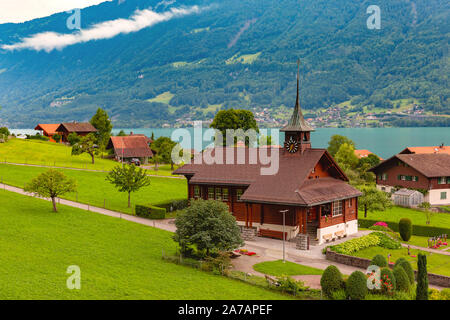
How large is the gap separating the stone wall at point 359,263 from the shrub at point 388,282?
19.7 feet

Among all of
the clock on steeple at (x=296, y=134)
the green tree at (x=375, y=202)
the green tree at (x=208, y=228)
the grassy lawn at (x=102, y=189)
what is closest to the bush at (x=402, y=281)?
the green tree at (x=208, y=228)

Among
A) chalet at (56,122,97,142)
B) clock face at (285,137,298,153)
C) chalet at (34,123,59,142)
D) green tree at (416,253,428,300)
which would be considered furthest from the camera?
chalet at (34,123,59,142)

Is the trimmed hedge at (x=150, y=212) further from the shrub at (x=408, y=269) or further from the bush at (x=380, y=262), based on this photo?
the shrub at (x=408, y=269)

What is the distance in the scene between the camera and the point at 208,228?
33438 millimetres

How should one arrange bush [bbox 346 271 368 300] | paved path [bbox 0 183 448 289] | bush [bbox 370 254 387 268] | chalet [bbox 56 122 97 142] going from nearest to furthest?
bush [bbox 346 271 368 300], bush [bbox 370 254 387 268], paved path [bbox 0 183 448 289], chalet [bbox 56 122 97 142]

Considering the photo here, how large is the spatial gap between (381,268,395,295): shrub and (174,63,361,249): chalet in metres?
12.5

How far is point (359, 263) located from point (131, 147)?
83175 mm

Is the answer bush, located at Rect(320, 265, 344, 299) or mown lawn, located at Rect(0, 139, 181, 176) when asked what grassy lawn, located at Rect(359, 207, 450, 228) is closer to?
bush, located at Rect(320, 265, 344, 299)

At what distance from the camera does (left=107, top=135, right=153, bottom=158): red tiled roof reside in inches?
4173

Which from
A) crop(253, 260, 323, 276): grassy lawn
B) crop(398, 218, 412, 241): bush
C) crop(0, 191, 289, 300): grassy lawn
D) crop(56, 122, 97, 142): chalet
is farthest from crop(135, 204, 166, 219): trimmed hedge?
crop(56, 122, 97, 142): chalet

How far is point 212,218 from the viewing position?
33.4 m

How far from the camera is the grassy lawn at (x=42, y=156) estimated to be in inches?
3199
